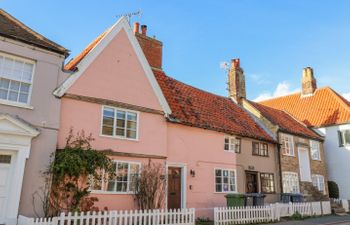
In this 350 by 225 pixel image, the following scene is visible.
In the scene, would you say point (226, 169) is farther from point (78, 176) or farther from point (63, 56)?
point (63, 56)

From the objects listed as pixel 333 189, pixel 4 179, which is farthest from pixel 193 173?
pixel 333 189

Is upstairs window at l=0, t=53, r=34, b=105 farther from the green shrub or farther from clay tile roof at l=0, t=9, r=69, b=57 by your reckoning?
the green shrub

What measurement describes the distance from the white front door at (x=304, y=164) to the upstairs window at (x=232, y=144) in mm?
7796

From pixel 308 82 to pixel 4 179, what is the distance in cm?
3016

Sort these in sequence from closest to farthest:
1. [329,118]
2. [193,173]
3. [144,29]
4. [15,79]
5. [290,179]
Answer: [15,79], [193,173], [144,29], [290,179], [329,118]

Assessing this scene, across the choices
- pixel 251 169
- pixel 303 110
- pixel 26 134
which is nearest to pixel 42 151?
pixel 26 134

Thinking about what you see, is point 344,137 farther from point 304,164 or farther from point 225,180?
point 225,180

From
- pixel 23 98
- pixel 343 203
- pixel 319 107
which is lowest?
pixel 343 203

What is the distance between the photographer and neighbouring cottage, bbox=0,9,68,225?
1098 centimetres

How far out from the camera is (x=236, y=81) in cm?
2573

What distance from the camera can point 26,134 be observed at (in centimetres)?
1132

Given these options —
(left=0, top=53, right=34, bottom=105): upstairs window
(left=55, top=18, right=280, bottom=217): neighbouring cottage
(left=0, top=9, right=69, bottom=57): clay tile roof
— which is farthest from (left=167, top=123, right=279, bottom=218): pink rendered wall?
(left=0, top=53, right=34, bottom=105): upstairs window

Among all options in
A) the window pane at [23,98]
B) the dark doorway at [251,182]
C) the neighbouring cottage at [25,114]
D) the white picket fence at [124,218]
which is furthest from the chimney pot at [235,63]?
the window pane at [23,98]

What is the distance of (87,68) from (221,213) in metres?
9.18
